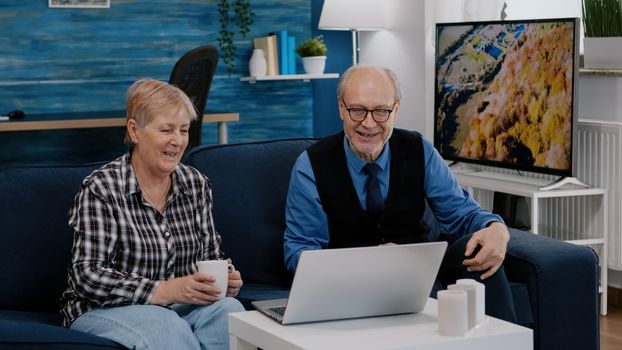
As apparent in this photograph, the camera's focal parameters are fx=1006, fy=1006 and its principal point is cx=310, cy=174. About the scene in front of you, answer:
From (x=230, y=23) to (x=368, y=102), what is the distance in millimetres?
3974

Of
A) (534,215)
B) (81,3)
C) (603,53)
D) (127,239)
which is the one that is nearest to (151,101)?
(127,239)

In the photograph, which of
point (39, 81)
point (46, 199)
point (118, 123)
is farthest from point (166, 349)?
point (39, 81)

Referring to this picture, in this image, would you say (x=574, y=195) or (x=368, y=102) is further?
(x=574, y=195)

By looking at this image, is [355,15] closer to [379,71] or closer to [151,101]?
[379,71]

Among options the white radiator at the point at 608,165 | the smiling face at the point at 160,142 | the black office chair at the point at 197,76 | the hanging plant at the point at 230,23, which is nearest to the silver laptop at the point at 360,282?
the smiling face at the point at 160,142

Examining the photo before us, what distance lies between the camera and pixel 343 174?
2701 mm

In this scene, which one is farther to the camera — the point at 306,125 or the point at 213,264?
the point at 306,125

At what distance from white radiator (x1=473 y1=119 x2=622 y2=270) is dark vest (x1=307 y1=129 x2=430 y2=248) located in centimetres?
162

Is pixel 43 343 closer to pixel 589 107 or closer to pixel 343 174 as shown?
pixel 343 174

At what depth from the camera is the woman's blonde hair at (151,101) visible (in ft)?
8.24

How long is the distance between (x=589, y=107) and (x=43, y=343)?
9.40 feet

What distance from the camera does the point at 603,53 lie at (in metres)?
4.22

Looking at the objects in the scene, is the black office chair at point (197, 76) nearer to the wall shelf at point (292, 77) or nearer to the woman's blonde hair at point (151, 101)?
the wall shelf at point (292, 77)

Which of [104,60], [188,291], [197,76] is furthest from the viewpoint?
[104,60]
